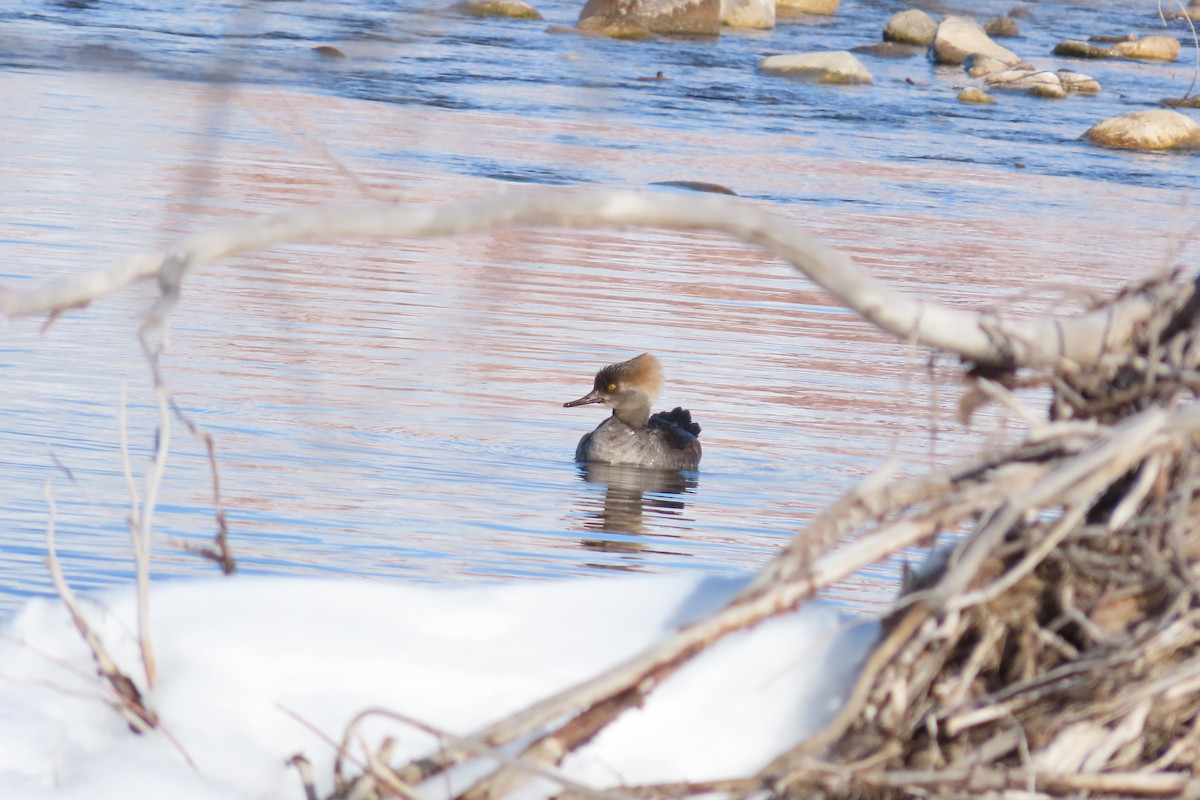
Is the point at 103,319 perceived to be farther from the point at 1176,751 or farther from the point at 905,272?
the point at 1176,751

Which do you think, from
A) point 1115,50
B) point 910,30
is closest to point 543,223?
point 910,30

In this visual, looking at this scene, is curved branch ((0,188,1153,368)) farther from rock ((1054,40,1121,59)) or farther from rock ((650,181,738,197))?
rock ((1054,40,1121,59))

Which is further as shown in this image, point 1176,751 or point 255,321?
point 255,321

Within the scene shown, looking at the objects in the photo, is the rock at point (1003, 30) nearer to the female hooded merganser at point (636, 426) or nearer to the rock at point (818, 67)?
the rock at point (818, 67)

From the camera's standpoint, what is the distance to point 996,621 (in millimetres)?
2639

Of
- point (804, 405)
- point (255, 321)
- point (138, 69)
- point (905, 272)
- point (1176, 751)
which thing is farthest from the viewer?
point (905, 272)

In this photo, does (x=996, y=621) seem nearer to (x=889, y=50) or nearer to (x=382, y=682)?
(x=382, y=682)

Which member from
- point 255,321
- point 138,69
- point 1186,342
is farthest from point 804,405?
point 138,69

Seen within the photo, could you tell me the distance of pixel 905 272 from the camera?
1159cm

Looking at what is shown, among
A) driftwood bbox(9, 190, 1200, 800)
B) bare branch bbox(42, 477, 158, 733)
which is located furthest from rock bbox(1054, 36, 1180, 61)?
bare branch bbox(42, 477, 158, 733)

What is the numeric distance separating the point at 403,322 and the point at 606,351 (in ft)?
3.86

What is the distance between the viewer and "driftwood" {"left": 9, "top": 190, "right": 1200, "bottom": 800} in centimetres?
251

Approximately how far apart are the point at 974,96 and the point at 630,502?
1573cm

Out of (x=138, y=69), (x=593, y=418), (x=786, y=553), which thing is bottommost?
(x=593, y=418)
